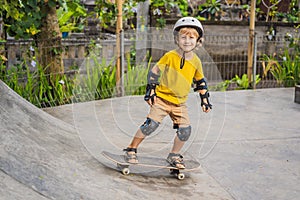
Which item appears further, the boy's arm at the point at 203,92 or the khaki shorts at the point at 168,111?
the boy's arm at the point at 203,92

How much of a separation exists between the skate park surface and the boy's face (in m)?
0.95

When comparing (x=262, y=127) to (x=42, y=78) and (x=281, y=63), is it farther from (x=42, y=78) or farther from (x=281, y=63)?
(x=281, y=63)

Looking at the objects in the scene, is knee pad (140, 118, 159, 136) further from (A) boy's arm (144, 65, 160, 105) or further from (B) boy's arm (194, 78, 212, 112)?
(B) boy's arm (194, 78, 212, 112)

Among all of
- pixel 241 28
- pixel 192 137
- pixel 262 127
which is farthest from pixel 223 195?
pixel 241 28

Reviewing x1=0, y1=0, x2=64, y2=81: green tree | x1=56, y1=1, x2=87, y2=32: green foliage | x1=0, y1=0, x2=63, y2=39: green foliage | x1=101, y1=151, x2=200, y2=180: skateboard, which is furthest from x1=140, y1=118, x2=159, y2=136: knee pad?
x1=56, y1=1, x2=87, y2=32: green foliage

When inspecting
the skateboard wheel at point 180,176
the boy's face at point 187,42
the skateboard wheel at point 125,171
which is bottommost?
the skateboard wheel at point 180,176

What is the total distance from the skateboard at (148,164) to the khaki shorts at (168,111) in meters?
0.33

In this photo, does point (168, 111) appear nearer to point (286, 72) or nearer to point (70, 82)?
point (70, 82)

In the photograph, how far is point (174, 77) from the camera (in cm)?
313

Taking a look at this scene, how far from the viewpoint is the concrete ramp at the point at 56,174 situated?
2658 millimetres

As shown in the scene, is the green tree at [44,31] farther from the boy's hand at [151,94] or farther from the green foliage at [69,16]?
the boy's hand at [151,94]

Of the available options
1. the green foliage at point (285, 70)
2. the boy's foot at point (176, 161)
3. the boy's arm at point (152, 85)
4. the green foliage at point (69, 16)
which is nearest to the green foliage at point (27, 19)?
the green foliage at point (69, 16)

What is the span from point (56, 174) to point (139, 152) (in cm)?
105

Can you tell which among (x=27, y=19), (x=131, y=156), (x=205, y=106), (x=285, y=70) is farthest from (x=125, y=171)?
(x=285, y=70)
